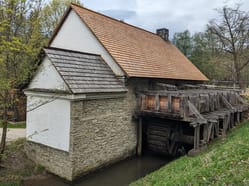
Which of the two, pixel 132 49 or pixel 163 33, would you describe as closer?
pixel 132 49

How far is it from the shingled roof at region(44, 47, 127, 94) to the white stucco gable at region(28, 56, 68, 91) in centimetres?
28

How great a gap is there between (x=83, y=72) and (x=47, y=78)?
1.49 meters

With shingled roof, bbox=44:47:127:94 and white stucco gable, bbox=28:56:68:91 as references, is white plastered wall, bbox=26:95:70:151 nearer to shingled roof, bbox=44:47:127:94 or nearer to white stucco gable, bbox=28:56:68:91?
white stucco gable, bbox=28:56:68:91

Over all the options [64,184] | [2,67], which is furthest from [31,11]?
[64,184]

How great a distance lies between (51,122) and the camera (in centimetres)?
927

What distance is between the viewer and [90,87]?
30.2 feet

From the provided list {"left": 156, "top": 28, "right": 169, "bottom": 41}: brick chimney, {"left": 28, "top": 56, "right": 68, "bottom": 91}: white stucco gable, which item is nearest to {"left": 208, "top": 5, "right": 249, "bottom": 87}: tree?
{"left": 156, "top": 28, "right": 169, "bottom": 41}: brick chimney

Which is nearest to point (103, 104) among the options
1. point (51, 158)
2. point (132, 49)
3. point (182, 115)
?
point (51, 158)

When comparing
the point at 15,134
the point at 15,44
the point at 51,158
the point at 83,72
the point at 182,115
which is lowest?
the point at 51,158

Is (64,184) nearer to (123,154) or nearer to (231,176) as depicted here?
(123,154)

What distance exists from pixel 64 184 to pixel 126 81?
209 inches

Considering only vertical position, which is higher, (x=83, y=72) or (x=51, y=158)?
(x=83, y=72)

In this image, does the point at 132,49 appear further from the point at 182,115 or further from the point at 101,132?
the point at 101,132

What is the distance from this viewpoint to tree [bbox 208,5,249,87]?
2127 cm
